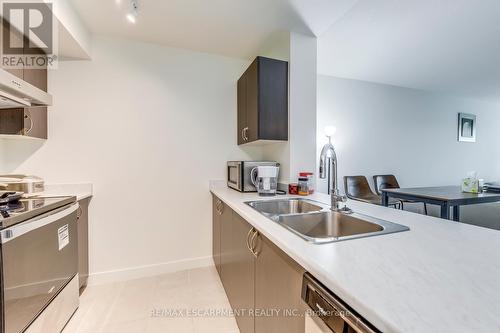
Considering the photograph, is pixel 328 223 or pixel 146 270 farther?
pixel 146 270

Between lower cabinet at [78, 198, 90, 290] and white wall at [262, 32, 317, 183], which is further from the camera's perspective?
white wall at [262, 32, 317, 183]

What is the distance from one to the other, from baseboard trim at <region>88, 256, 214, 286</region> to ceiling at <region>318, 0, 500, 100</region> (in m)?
2.68

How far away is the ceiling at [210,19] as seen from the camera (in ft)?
5.24

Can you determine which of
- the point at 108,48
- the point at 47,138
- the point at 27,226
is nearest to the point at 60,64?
the point at 108,48

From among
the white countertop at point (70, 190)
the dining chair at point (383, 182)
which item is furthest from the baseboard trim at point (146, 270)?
the dining chair at point (383, 182)

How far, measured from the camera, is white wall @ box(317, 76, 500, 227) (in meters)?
3.45

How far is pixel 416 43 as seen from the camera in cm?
236

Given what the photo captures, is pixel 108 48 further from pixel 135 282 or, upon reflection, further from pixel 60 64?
pixel 135 282

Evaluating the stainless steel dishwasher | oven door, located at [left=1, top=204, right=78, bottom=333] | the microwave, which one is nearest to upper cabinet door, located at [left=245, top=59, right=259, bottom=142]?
the microwave

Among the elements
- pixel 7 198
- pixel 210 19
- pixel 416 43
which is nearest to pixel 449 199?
pixel 416 43

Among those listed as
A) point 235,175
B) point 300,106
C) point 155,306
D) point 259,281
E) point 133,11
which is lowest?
point 155,306

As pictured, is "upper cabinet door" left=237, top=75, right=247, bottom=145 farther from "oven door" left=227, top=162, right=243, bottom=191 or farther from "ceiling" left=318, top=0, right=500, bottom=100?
"ceiling" left=318, top=0, right=500, bottom=100

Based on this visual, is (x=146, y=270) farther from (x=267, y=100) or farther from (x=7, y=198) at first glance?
(x=267, y=100)

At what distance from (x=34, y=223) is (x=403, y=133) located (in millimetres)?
4910
